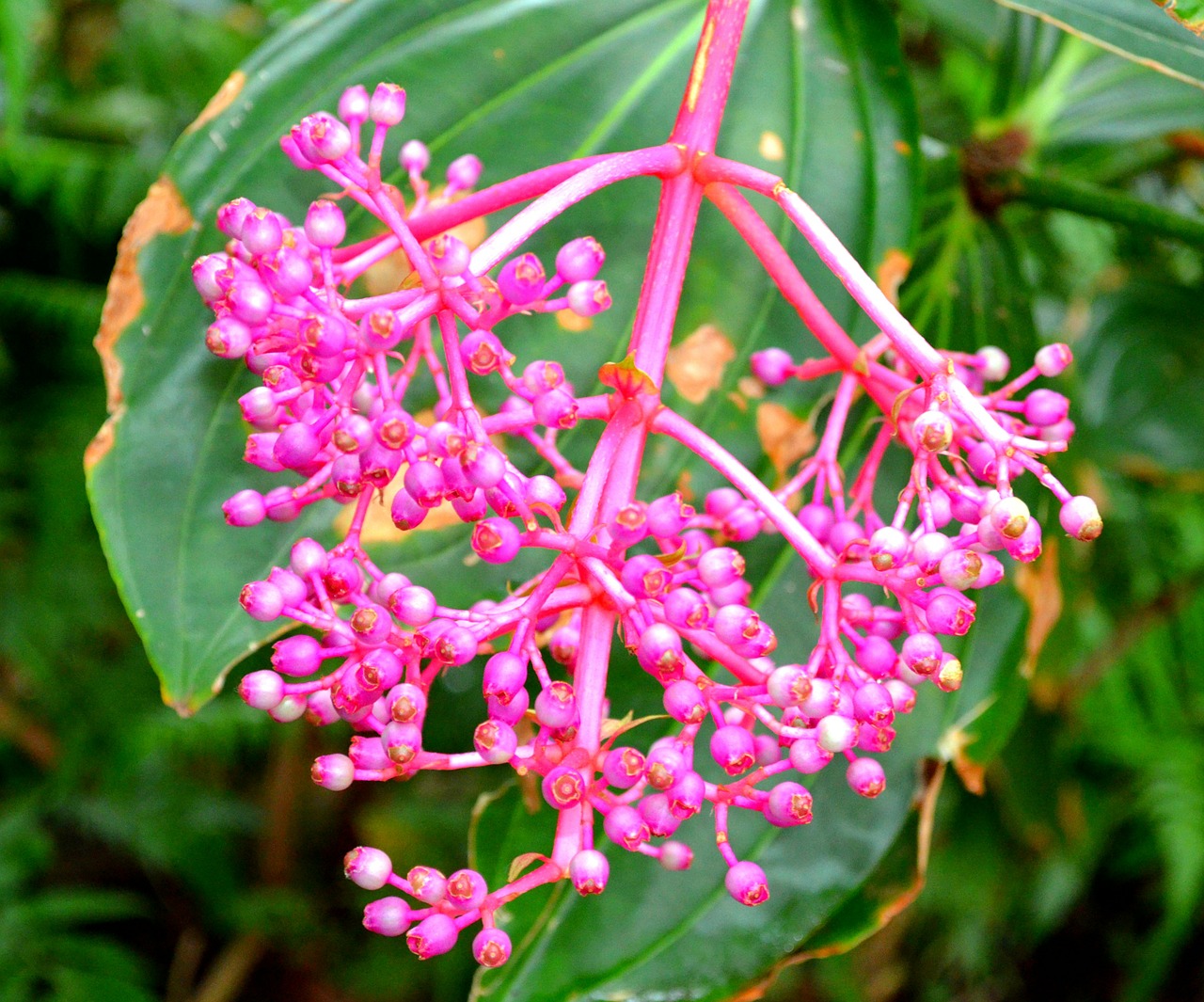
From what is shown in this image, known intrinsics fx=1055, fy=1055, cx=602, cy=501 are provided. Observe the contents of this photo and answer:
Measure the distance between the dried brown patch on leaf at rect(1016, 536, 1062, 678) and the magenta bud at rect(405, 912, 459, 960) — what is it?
1.51 ft

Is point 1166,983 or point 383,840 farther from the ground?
point 1166,983

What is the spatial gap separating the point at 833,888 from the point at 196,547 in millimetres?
429

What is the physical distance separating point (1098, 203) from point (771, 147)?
28 centimetres

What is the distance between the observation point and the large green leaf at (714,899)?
0.59 meters

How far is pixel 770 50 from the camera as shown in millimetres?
738

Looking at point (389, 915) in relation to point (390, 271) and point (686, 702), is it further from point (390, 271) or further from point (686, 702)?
point (390, 271)

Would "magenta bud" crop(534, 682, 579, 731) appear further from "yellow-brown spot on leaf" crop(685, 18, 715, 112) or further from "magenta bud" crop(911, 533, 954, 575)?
"yellow-brown spot on leaf" crop(685, 18, 715, 112)

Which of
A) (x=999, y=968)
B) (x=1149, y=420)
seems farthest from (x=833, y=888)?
(x=999, y=968)

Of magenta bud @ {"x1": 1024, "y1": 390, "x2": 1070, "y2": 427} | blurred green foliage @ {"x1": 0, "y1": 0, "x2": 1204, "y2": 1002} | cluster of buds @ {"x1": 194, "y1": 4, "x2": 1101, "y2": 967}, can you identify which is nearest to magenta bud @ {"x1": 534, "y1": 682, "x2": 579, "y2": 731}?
cluster of buds @ {"x1": 194, "y1": 4, "x2": 1101, "y2": 967}

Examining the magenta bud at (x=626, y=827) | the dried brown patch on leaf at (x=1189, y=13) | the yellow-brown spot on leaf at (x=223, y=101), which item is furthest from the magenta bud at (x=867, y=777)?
the yellow-brown spot on leaf at (x=223, y=101)

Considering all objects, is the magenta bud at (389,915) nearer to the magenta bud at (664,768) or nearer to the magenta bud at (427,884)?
the magenta bud at (427,884)

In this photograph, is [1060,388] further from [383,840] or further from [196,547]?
[383,840]

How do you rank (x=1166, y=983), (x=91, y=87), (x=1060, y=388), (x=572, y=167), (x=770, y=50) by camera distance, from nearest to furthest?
1. (x=572, y=167)
2. (x=770, y=50)
3. (x=1060, y=388)
4. (x=91, y=87)
5. (x=1166, y=983)

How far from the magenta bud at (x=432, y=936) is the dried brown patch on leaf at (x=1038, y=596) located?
46cm
